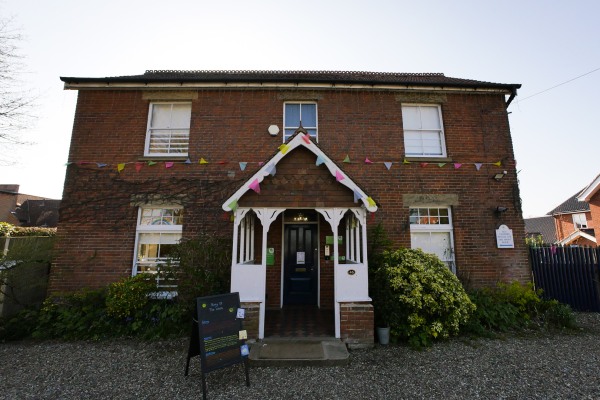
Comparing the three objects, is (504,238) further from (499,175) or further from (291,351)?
(291,351)

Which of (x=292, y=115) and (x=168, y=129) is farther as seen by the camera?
(x=292, y=115)

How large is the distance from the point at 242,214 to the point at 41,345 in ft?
17.0

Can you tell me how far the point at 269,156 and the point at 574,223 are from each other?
101ft

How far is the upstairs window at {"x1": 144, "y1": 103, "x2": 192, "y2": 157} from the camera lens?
812 centimetres

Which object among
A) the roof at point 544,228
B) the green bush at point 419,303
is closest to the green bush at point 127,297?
the green bush at point 419,303

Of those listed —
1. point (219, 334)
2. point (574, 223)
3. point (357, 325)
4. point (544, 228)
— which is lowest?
point (357, 325)

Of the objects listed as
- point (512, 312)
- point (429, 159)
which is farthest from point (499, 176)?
point (512, 312)

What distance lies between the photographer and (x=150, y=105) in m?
8.28

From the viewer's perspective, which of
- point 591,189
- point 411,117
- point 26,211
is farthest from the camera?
point 26,211

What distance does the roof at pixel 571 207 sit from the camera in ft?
71.9

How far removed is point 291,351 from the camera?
4.89m

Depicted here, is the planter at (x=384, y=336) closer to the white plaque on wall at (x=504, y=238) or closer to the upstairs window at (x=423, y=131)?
the white plaque on wall at (x=504, y=238)

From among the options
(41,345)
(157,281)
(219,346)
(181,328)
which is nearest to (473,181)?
(219,346)

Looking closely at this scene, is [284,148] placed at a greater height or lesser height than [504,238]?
greater
